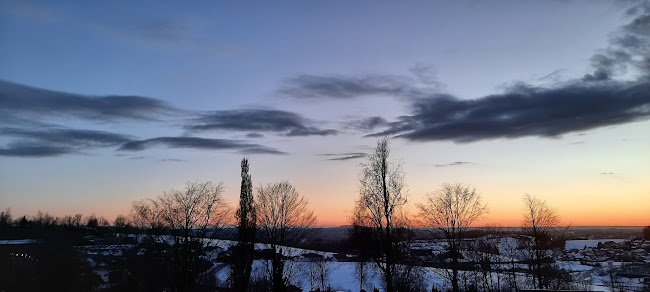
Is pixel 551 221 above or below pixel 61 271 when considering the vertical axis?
above

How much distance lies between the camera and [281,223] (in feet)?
129

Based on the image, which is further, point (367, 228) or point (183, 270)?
point (183, 270)

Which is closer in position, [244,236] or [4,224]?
[244,236]

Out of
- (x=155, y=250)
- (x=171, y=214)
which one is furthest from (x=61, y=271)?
(x=171, y=214)

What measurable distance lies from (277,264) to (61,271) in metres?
28.1

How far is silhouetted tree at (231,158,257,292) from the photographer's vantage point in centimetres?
3581

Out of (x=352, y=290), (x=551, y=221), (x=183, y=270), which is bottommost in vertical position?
(x=352, y=290)

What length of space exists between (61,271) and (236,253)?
72.6 ft

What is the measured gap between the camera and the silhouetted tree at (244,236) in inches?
1410

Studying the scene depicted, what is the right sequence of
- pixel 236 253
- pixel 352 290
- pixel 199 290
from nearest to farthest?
pixel 236 253
pixel 199 290
pixel 352 290

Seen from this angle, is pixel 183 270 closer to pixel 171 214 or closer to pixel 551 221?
pixel 171 214

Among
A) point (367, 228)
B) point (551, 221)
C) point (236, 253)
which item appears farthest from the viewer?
point (551, 221)

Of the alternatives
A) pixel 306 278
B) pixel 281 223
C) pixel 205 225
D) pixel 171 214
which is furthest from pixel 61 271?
pixel 306 278

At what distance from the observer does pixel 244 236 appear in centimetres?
3762
